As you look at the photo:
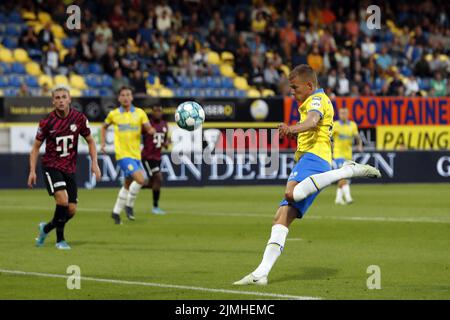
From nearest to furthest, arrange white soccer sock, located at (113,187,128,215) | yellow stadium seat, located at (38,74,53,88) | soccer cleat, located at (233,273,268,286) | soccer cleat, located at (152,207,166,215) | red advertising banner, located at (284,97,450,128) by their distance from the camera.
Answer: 1. soccer cleat, located at (233,273,268,286)
2. white soccer sock, located at (113,187,128,215)
3. soccer cleat, located at (152,207,166,215)
4. yellow stadium seat, located at (38,74,53,88)
5. red advertising banner, located at (284,97,450,128)

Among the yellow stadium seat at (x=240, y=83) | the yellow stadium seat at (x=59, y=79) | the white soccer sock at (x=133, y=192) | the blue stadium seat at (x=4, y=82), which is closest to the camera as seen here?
the white soccer sock at (x=133, y=192)

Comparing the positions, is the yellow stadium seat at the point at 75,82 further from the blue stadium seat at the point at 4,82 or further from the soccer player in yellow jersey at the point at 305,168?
the soccer player in yellow jersey at the point at 305,168

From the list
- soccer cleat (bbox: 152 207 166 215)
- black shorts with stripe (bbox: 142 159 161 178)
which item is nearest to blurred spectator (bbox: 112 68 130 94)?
black shorts with stripe (bbox: 142 159 161 178)

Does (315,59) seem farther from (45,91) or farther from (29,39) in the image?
(45,91)

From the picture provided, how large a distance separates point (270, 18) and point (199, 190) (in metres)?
10.6

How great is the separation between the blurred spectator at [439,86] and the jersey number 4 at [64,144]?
26580mm

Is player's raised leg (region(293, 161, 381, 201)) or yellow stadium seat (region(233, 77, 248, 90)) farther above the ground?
yellow stadium seat (region(233, 77, 248, 90))

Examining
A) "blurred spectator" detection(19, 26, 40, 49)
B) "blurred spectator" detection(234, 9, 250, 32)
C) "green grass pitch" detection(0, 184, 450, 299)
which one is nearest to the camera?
"green grass pitch" detection(0, 184, 450, 299)

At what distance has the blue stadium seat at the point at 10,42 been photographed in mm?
34438

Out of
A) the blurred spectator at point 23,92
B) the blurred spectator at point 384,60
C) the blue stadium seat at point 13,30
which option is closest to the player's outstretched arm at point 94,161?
the blurred spectator at point 23,92

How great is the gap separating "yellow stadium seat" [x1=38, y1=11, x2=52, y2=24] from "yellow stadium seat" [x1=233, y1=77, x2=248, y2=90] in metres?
6.72

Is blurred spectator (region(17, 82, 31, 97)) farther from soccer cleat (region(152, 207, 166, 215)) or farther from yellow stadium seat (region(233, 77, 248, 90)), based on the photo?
soccer cleat (region(152, 207, 166, 215))

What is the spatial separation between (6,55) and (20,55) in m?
0.43

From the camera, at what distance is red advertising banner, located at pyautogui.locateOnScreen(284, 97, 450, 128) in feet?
123
